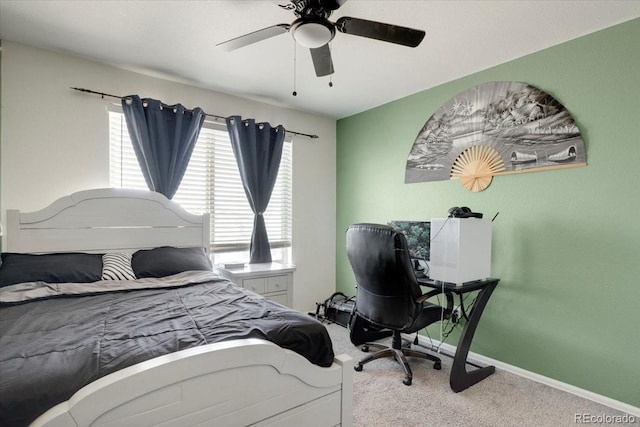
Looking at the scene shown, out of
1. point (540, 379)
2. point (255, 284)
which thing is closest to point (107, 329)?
point (255, 284)

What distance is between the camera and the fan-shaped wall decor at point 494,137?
2.34 metres

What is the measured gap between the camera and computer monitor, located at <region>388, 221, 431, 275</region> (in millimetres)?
2617

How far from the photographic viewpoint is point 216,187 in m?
3.30

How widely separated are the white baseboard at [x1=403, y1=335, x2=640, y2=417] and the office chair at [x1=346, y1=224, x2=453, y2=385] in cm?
61

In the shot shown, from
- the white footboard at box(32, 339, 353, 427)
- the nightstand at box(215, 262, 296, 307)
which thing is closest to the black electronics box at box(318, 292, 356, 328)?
the nightstand at box(215, 262, 296, 307)

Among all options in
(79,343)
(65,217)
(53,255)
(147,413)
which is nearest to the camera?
(147,413)

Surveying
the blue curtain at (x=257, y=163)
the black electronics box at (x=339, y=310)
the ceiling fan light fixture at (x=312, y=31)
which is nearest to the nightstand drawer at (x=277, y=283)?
the blue curtain at (x=257, y=163)

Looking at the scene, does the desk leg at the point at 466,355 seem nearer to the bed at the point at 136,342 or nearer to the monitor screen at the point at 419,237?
the monitor screen at the point at 419,237

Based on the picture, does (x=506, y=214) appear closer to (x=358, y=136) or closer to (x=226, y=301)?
(x=358, y=136)

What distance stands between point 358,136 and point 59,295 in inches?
126

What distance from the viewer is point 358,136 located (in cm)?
Answer: 393

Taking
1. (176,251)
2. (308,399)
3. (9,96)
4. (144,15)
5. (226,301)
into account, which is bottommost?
(308,399)

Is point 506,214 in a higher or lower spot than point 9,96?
lower

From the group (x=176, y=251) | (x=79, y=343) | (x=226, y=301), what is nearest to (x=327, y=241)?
(x=176, y=251)
